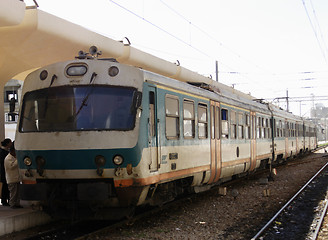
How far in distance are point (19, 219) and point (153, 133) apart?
9.80 feet

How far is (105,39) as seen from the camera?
39.3 ft

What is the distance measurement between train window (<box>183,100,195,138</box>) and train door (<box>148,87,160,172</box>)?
145 cm

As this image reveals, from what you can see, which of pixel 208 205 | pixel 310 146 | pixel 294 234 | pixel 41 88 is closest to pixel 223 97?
pixel 208 205

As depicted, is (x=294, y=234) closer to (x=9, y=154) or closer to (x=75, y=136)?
(x=75, y=136)

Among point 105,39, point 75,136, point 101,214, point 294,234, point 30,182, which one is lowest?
point 294,234

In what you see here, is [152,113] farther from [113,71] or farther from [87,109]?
[87,109]

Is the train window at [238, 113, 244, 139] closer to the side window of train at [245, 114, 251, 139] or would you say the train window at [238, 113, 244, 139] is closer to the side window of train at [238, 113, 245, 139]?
the side window of train at [238, 113, 245, 139]

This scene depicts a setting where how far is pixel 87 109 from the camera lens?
23.4 feet

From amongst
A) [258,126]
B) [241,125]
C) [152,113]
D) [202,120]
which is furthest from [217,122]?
[258,126]

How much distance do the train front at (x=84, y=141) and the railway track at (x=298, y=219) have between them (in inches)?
102

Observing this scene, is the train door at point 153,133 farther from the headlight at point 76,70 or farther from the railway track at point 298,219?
the railway track at point 298,219

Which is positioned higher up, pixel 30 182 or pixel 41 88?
pixel 41 88

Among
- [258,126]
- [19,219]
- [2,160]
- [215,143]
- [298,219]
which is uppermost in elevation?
[258,126]

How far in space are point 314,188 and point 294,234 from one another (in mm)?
6646
